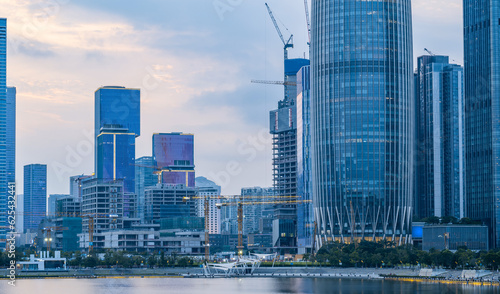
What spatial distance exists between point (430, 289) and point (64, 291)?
265 feet

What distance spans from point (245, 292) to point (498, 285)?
186 ft

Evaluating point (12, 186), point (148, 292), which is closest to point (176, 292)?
point (148, 292)

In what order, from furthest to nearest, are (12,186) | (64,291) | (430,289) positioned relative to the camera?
(64,291)
(430,289)
(12,186)

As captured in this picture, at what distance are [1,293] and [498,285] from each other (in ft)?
357

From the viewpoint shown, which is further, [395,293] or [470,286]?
[470,286]

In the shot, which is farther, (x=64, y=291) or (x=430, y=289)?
(x=64, y=291)

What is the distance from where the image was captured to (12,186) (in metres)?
174

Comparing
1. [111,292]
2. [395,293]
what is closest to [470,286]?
[395,293]

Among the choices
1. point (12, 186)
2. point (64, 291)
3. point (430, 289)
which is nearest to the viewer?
point (12, 186)

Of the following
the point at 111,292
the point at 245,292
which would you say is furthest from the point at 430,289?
the point at 111,292

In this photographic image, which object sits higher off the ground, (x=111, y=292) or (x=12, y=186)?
(x=12, y=186)

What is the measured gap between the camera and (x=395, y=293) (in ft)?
581

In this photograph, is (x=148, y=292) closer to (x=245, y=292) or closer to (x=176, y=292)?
(x=176, y=292)

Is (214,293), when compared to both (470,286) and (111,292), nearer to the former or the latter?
(111,292)
